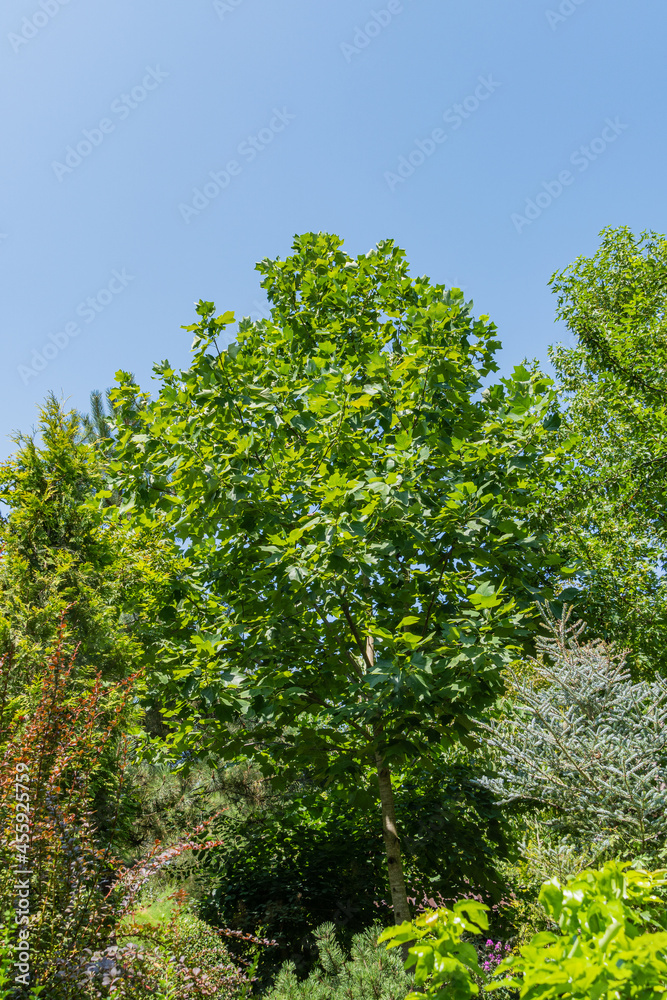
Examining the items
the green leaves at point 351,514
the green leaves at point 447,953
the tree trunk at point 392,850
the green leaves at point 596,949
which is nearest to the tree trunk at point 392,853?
the tree trunk at point 392,850

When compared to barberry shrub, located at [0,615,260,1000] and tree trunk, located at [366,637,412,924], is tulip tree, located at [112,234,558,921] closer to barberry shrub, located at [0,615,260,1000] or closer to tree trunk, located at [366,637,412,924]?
tree trunk, located at [366,637,412,924]

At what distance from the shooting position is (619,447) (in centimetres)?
784

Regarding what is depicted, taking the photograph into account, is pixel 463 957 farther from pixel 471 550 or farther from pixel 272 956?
pixel 272 956

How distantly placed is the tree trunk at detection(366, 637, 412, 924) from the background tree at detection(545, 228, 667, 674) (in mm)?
3171

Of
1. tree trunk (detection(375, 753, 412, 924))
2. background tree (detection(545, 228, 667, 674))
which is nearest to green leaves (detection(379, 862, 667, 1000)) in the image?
tree trunk (detection(375, 753, 412, 924))

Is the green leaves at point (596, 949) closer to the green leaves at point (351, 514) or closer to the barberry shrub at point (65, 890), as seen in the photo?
the green leaves at point (351, 514)

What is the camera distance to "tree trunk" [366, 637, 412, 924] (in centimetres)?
504

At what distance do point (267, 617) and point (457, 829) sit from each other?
3.49 m

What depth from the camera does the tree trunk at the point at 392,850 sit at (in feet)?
16.5

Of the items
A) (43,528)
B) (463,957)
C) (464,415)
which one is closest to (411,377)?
(464,415)

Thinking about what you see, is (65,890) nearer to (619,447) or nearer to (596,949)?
(596,949)

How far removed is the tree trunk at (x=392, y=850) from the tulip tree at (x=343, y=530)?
0.02 metres

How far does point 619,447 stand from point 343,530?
17.8 ft

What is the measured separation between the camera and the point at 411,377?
5.24 m
